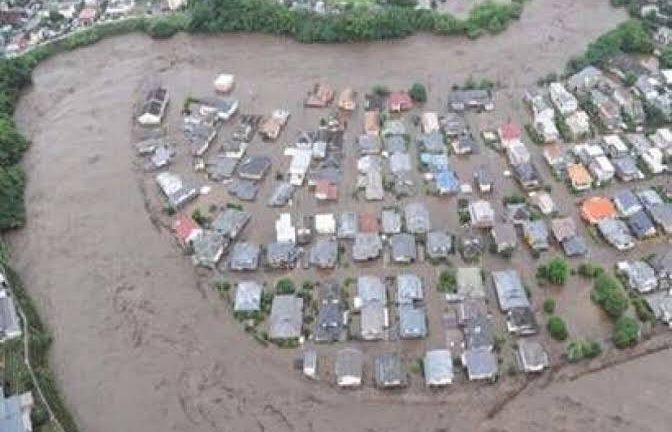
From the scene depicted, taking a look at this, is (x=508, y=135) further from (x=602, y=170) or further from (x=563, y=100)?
(x=602, y=170)

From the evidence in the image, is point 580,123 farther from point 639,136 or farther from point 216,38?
point 216,38

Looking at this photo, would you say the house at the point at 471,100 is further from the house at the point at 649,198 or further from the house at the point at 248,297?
the house at the point at 248,297

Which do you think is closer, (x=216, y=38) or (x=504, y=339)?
(x=504, y=339)

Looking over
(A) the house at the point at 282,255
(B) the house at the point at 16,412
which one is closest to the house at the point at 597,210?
(A) the house at the point at 282,255

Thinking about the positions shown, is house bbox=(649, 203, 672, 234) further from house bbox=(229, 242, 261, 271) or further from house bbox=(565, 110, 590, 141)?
house bbox=(229, 242, 261, 271)

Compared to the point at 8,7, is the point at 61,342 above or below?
below

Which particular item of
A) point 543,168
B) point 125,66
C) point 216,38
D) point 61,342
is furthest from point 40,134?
point 543,168

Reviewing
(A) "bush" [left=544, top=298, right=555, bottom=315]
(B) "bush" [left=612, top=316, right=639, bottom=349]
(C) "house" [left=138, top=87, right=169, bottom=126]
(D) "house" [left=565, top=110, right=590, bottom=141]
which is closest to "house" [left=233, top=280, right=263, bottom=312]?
(A) "bush" [left=544, top=298, right=555, bottom=315]
